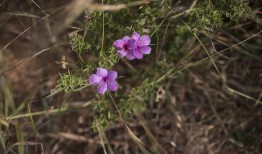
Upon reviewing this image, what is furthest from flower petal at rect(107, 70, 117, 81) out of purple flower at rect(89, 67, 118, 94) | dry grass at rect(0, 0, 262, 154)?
dry grass at rect(0, 0, 262, 154)

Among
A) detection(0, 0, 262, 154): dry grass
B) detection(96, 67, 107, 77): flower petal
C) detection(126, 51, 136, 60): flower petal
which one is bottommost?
detection(0, 0, 262, 154): dry grass

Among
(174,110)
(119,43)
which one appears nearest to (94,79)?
(119,43)

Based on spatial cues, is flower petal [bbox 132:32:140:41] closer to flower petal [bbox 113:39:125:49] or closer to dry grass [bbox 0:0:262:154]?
flower petal [bbox 113:39:125:49]

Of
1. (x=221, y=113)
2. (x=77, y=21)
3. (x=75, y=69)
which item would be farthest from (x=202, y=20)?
(x=221, y=113)

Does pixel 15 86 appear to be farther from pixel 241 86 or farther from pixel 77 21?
pixel 241 86

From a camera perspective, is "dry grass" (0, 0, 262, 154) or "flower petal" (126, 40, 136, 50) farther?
"dry grass" (0, 0, 262, 154)

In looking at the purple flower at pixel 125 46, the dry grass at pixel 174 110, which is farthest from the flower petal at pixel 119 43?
the dry grass at pixel 174 110
